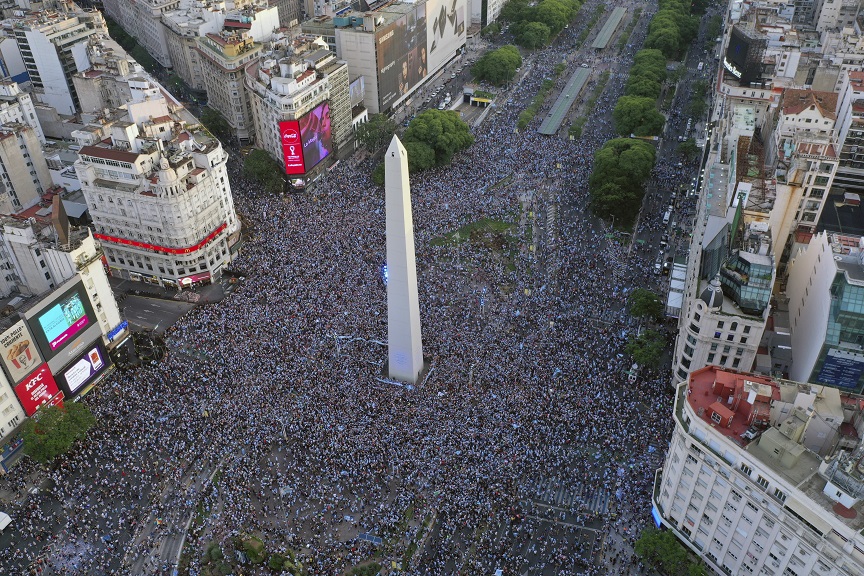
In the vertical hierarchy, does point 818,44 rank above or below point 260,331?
above

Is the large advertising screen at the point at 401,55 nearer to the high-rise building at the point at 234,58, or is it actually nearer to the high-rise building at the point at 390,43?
the high-rise building at the point at 390,43

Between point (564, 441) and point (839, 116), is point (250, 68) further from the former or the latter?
point (839, 116)

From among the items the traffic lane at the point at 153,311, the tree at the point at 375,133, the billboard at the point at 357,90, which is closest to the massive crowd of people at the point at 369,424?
the traffic lane at the point at 153,311

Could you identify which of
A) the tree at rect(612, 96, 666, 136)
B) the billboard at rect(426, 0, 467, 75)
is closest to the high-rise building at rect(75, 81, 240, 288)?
the billboard at rect(426, 0, 467, 75)

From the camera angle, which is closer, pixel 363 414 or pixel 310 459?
pixel 310 459

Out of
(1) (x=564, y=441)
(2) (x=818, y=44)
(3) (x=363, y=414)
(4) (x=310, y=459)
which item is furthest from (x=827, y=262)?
(2) (x=818, y=44)

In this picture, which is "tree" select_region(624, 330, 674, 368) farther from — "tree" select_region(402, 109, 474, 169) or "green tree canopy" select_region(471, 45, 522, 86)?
"green tree canopy" select_region(471, 45, 522, 86)
